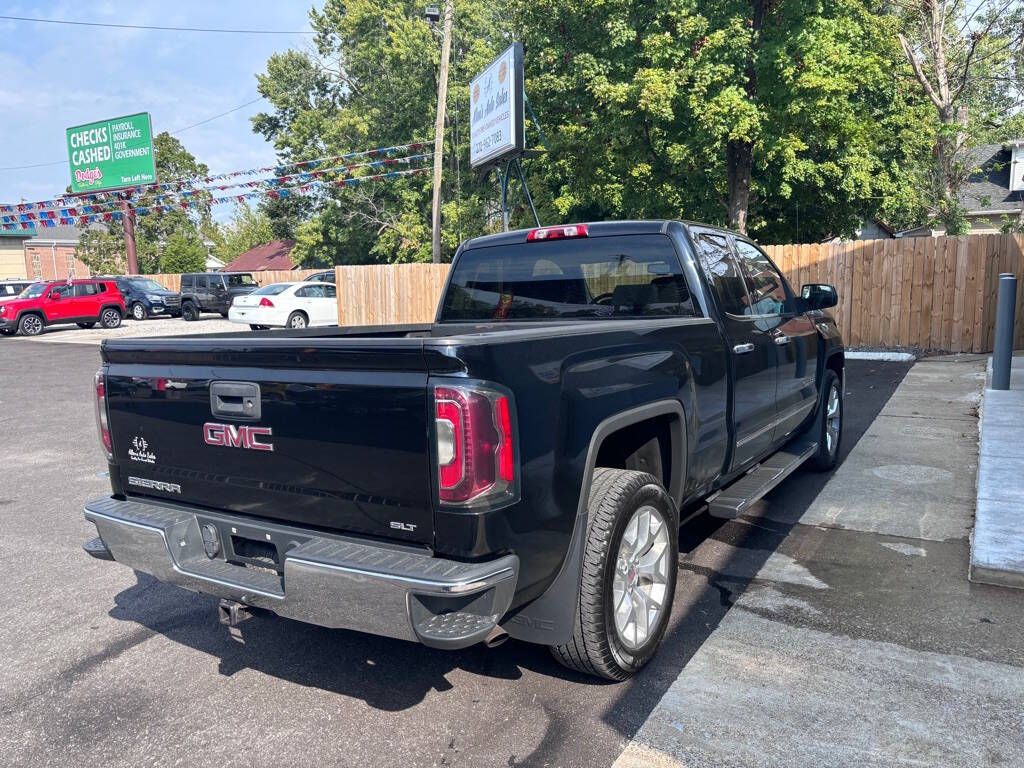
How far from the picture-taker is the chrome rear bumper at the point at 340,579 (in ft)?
8.05

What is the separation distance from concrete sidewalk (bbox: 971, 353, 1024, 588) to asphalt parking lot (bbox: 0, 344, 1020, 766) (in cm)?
27

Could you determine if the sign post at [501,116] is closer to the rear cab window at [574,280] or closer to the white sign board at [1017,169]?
the rear cab window at [574,280]

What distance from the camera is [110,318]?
28391 mm

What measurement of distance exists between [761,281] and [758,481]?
53.3 inches

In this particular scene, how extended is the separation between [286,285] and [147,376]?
20.1 meters

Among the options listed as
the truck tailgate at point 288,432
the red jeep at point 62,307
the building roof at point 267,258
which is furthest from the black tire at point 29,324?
the building roof at point 267,258

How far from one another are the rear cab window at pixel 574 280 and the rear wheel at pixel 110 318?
2735 cm

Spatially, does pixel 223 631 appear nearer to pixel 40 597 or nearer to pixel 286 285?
pixel 40 597

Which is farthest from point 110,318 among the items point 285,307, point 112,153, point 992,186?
point 992,186

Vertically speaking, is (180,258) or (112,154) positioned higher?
(112,154)

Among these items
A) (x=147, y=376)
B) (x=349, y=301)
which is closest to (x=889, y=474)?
(x=147, y=376)

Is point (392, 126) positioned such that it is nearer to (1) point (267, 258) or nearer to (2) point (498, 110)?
(2) point (498, 110)

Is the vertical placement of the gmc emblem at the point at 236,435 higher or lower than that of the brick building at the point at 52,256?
lower

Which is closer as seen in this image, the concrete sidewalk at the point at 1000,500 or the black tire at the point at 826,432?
the concrete sidewalk at the point at 1000,500
